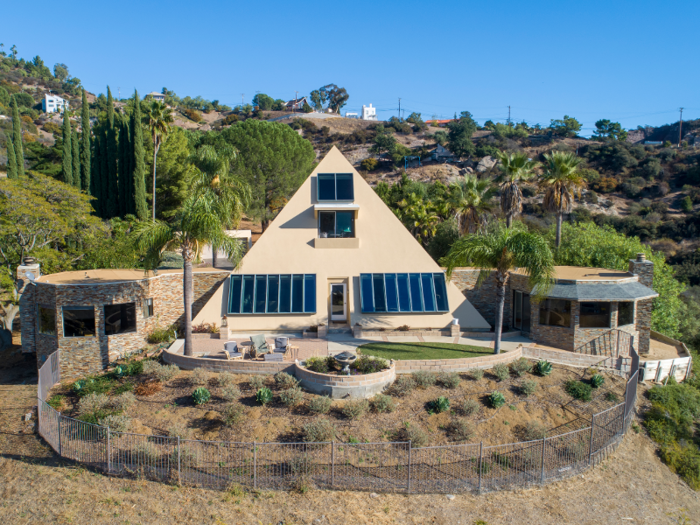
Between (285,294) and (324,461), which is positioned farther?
(285,294)

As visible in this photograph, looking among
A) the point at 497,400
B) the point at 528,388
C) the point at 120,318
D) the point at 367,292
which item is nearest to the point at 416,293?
the point at 367,292

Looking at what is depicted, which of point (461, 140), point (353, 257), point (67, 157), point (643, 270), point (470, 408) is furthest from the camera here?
point (461, 140)

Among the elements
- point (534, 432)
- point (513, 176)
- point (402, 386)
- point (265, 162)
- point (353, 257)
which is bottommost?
point (534, 432)

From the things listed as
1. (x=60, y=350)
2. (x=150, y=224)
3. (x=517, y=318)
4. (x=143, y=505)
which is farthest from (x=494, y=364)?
(x=60, y=350)

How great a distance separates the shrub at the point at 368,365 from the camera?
672 inches

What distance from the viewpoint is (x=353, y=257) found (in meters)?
A: 23.9

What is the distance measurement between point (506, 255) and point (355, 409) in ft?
26.9

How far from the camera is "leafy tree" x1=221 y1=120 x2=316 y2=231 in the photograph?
152 ft

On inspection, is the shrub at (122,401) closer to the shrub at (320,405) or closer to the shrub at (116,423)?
the shrub at (116,423)

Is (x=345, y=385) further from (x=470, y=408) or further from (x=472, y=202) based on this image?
(x=472, y=202)

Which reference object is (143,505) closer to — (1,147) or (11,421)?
(11,421)

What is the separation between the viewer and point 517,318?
76.8ft

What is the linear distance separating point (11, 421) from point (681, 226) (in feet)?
227

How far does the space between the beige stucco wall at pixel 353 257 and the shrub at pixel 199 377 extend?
19.7 feet
